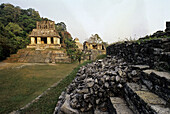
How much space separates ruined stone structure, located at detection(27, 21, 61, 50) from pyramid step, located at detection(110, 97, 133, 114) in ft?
73.7

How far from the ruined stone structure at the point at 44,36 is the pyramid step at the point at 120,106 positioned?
22.5 meters

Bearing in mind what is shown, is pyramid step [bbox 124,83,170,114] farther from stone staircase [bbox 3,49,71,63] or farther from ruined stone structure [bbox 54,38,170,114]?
stone staircase [bbox 3,49,71,63]

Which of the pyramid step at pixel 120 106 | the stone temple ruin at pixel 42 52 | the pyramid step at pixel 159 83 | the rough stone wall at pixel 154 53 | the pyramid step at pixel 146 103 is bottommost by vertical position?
the pyramid step at pixel 120 106

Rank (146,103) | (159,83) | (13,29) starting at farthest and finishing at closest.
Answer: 1. (13,29)
2. (159,83)
3. (146,103)

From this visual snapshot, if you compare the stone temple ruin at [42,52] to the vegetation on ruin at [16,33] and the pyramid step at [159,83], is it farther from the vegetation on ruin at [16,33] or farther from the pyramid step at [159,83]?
the pyramid step at [159,83]

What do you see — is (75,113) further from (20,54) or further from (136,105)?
(20,54)

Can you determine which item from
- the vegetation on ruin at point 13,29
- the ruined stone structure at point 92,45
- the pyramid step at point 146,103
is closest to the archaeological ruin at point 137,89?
the pyramid step at point 146,103

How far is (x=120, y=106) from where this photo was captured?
6.23 feet

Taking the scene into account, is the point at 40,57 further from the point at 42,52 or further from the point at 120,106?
the point at 120,106

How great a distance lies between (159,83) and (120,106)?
1.01 m

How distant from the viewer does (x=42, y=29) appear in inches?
966

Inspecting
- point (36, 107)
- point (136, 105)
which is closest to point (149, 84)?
point (136, 105)

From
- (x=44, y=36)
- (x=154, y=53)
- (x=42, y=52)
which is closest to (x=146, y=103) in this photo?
(x=154, y=53)

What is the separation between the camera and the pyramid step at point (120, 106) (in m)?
1.73
